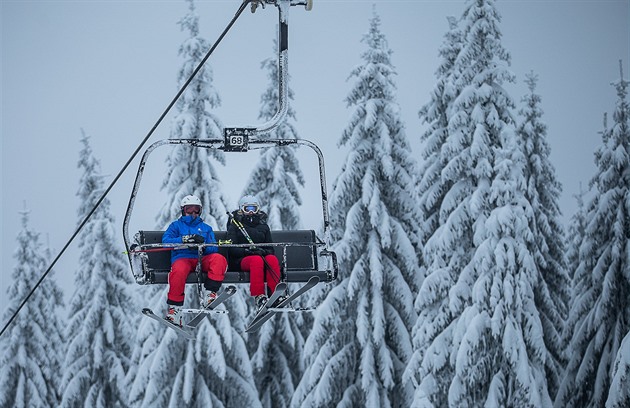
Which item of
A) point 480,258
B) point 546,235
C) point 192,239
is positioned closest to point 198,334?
point 480,258

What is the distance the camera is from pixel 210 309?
50.8 feet

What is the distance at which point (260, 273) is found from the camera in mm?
15844

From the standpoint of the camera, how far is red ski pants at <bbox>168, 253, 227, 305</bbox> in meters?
15.6

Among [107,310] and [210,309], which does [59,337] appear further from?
[210,309]

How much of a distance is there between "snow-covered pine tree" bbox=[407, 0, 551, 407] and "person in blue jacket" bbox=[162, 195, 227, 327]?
15.8 m

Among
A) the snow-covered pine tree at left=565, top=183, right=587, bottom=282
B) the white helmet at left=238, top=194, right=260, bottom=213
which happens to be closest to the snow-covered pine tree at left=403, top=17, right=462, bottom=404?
the snow-covered pine tree at left=565, top=183, right=587, bottom=282

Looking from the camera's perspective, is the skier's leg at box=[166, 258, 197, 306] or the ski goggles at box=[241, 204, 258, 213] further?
the ski goggles at box=[241, 204, 258, 213]

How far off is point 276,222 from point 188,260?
68.0ft

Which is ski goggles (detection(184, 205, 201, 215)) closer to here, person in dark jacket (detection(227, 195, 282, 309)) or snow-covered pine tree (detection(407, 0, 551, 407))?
person in dark jacket (detection(227, 195, 282, 309))

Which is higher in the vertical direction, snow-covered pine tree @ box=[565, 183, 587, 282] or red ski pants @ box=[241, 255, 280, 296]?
snow-covered pine tree @ box=[565, 183, 587, 282]

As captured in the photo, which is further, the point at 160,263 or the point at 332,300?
the point at 332,300

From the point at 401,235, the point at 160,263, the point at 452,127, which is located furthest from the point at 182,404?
the point at 160,263

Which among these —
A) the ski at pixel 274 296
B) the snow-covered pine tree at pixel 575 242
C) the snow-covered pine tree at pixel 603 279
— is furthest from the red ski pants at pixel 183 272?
the snow-covered pine tree at pixel 575 242

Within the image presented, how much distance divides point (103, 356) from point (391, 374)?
493 inches
